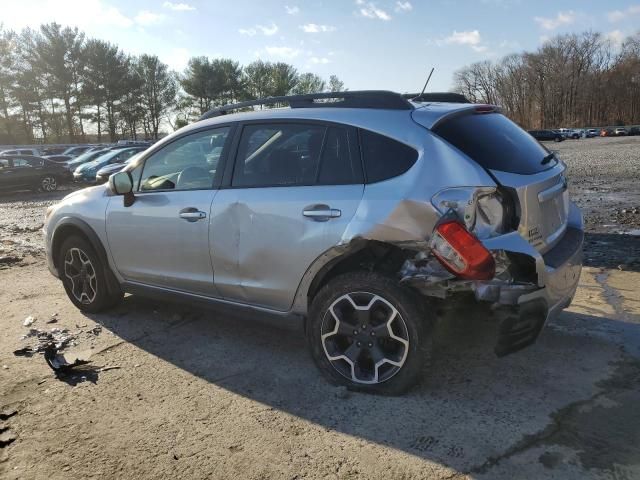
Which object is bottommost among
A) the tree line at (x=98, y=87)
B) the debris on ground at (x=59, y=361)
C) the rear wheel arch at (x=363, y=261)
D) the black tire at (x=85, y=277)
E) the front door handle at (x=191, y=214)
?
the debris on ground at (x=59, y=361)

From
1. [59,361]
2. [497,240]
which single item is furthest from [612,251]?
[59,361]

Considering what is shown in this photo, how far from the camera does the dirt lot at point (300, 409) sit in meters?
2.67

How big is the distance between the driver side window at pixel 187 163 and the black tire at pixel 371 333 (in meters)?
1.32

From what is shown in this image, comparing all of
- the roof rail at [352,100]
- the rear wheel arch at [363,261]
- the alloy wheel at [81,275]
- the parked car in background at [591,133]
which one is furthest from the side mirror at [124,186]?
the parked car in background at [591,133]

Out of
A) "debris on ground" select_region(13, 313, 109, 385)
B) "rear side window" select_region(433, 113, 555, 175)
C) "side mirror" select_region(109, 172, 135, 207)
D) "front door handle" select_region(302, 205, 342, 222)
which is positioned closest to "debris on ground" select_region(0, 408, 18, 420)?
"debris on ground" select_region(13, 313, 109, 385)

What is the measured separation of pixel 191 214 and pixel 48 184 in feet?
63.6

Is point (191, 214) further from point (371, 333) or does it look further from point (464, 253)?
point (464, 253)

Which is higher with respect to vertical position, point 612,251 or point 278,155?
point 278,155

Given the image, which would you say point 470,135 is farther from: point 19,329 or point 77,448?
point 19,329

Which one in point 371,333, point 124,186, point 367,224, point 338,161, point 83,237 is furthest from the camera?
point 83,237

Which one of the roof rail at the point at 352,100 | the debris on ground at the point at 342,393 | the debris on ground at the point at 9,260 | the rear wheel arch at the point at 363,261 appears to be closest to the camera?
the rear wheel arch at the point at 363,261

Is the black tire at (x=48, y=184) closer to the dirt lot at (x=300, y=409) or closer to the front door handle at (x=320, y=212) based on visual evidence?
the dirt lot at (x=300, y=409)

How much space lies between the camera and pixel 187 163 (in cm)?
422

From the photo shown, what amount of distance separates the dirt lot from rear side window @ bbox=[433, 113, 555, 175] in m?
Result: 0.92
